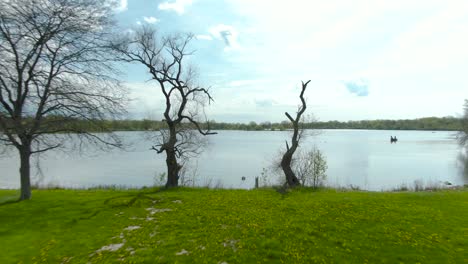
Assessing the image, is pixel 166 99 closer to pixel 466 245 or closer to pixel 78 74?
pixel 78 74

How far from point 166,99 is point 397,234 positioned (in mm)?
12953

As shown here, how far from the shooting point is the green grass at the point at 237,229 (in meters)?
7.18

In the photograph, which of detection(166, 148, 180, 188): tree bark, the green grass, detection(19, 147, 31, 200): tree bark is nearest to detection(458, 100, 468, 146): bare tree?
the green grass

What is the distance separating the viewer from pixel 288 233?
847 centimetres

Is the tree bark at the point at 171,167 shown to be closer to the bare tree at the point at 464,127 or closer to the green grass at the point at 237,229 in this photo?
the green grass at the point at 237,229

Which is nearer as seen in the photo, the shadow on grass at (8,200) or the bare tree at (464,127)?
the shadow on grass at (8,200)

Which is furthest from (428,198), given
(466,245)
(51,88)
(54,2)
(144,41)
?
(54,2)

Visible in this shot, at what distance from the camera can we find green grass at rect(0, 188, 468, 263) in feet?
23.6

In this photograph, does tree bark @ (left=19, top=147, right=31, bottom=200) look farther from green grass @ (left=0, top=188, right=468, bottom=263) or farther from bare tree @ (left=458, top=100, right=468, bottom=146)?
bare tree @ (left=458, top=100, right=468, bottom=146)

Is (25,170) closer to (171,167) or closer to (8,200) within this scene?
(8,200)

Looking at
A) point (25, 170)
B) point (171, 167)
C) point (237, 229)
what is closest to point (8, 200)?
point (25, 170)

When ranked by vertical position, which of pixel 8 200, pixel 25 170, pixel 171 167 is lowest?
pixel 8 200

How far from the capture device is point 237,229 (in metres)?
8.91

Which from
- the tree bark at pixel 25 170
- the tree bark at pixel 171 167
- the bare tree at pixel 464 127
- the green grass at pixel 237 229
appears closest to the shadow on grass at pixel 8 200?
the green grass at pixel 237 229
